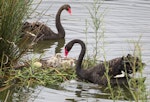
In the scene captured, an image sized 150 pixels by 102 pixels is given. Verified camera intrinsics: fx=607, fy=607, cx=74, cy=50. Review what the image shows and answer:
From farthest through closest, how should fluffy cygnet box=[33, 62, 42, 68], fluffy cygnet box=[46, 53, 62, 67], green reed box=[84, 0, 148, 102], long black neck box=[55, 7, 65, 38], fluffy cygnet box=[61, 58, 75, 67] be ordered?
long black neck box=[55, 7, 65, 38] < fluffy cygnet box=[61, 58, 75, 67] < fluffy cygnet box=[46, 53, 62, 67] < fluffy cygnet box=[33, 62, 42, 68] < green reed box=[84, 0, 148, 102]

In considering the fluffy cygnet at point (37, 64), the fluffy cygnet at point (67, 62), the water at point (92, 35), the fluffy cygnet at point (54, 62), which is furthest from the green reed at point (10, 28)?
the fluffy cygnet at point (67, 62)

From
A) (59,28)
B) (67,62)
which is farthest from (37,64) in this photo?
(59,28)

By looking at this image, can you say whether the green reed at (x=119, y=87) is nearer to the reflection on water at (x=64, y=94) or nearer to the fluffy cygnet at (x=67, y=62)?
the reflection on water at (x=64, y=94)

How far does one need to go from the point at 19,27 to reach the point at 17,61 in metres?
0.51

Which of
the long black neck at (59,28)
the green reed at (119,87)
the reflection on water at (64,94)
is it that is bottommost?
the reflection on water at (64,94)

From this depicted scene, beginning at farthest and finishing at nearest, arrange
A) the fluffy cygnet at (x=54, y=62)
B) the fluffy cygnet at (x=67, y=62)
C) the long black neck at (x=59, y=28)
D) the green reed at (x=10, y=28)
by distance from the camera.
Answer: the long black neck at (x=59, y=28)
the fluffy cygnet at (x=67, y=62)
the fluffy cygnet at (x=54, y=62)
the green reed at (x=10, y=28)

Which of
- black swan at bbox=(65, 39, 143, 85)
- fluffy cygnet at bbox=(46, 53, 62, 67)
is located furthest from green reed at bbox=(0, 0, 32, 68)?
black swan at bbox=(65, 39, 143, 85)

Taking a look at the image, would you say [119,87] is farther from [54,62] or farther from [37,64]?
[54,62]

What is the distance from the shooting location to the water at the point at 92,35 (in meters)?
8.84

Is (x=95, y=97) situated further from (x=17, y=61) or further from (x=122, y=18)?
(x=122, y=18)

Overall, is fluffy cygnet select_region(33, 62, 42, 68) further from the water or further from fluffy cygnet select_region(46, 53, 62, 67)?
the water

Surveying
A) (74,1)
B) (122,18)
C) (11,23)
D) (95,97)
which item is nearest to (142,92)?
(95,97)

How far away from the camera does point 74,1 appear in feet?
53.8

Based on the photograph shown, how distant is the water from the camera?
884cm
